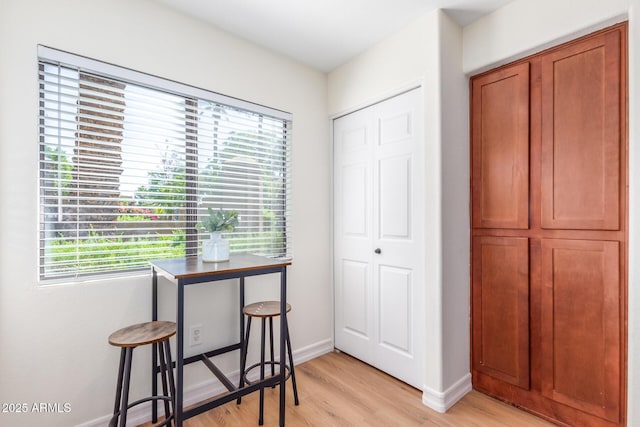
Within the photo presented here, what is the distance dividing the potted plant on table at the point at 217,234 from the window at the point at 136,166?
0.31 metres

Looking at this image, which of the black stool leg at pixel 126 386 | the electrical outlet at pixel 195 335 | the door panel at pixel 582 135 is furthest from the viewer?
the electrical outlet at pixel 195 335

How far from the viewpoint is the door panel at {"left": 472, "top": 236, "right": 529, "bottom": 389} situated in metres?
1.94

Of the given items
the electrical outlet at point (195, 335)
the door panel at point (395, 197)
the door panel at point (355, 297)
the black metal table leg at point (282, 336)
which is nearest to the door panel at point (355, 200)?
the door panel at point (395, 197)

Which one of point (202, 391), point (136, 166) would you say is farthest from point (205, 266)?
point (202, 391)

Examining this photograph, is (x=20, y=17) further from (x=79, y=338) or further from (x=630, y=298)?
(x=630, y=298)

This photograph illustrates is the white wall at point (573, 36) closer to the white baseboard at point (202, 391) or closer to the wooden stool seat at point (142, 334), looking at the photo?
the white baseboard at point (202, 391)

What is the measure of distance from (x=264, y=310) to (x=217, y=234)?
568mm

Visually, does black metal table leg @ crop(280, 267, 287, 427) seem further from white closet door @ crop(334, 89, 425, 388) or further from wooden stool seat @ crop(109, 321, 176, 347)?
white closet door @ crop(334, 89, 425, 388)

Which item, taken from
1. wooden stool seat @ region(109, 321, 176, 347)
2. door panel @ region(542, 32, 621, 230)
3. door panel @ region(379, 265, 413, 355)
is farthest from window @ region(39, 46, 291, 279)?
door panel @ region(542, 32, 621, 230)

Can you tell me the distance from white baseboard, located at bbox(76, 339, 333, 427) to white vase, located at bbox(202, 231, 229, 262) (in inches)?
36.1

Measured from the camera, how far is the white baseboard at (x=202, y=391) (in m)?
1.73

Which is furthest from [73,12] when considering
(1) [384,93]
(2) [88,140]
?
(1) [384,93]

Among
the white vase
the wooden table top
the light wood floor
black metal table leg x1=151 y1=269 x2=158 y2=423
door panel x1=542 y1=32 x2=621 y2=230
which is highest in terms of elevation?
door panel x1=542 y1=32 x2=621 y2=230

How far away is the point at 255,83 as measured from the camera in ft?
7.75
